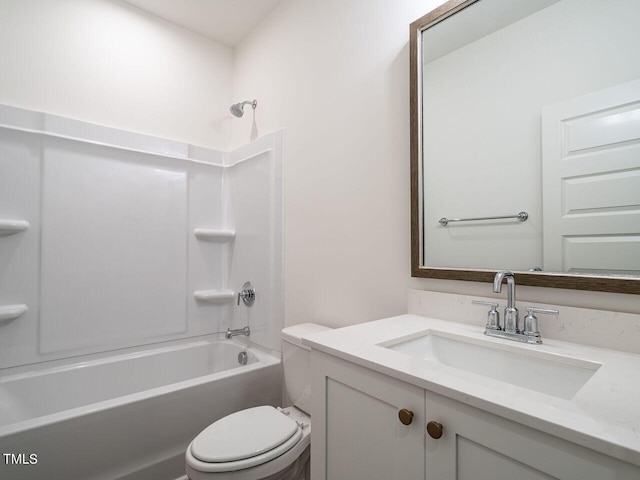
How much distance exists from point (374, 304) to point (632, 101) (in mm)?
1059

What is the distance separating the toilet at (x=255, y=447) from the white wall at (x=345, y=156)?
1.42ft

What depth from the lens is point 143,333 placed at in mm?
2066

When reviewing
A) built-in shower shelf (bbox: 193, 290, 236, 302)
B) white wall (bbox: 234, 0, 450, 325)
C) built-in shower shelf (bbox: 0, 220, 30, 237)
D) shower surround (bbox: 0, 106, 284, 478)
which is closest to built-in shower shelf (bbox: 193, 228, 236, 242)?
shower surround (bbox: 0, 106, 284, 478)

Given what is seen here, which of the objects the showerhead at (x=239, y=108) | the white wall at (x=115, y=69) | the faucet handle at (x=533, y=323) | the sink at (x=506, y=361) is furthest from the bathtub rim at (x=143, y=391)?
the showerhead at (x=239, y=108)

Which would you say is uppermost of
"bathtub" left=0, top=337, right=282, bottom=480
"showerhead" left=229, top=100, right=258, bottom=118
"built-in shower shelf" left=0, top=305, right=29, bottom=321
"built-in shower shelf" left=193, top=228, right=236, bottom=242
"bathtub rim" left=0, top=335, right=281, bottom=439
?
"showerhead" left=229, top=100, right=258, bottom=118

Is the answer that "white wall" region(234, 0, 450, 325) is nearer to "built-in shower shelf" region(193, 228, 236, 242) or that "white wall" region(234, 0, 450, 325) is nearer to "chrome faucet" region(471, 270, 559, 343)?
"chrome faucet" region(471, 270, 559, 343)

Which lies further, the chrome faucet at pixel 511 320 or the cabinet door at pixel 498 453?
the chrome faucet at pixel 511 320

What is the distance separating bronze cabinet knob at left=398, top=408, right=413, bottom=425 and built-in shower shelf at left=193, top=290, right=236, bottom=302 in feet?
6.01

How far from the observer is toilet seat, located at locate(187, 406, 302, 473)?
109cm

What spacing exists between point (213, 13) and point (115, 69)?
0.73 meters

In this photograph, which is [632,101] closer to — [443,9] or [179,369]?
[443,9]

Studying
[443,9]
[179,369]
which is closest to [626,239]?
[443,9]

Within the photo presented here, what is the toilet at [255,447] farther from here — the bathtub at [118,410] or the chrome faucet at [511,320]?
the chrome faucet at [511,320]

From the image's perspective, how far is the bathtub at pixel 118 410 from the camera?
1.21 metres
